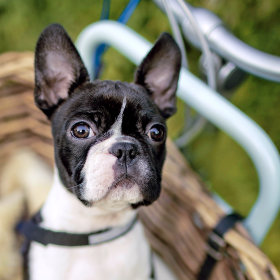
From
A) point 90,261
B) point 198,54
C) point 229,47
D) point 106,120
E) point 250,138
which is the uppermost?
point 229,47

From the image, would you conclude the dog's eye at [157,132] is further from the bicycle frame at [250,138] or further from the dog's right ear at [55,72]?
the dog's right ear at [55,72]

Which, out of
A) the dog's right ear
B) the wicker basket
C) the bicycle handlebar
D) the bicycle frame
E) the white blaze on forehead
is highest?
the bicycle handlebar

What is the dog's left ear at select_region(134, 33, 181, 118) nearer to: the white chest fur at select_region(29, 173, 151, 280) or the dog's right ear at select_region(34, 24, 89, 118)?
the dog's right ear at select_region(34, 24, 89, 118)

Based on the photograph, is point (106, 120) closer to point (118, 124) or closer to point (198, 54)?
point (118, 124)

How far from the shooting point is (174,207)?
174cm

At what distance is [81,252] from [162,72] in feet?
2.31

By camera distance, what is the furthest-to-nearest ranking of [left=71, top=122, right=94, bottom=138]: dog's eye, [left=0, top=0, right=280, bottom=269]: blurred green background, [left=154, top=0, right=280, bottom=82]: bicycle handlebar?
[left=0, top=0, right=280, bottom=269]: blurred green background, [left=154, top=0, right=280, bottom=82]: bicycle handlebar, [left=71, top=122, right=94, bottom=138]: dog's eye

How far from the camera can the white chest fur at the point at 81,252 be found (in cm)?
131

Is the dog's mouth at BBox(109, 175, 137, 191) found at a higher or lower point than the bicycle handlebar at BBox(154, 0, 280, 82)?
lower

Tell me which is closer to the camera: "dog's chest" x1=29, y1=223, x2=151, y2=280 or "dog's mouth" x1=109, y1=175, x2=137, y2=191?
"dog's mouth" x1=109, y1=175, x2=137, y2=191

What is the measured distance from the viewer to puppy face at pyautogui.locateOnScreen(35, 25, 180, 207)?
3.59 feet

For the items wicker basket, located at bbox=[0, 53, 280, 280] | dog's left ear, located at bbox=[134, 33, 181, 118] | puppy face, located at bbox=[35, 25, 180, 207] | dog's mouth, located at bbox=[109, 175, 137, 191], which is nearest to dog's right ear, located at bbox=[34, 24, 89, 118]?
puppy face, located at bbox=[35, 25, 180, 207]

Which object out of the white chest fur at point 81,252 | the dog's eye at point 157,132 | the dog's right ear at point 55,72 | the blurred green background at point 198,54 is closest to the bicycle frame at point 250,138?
the dog's eye at point 157,132

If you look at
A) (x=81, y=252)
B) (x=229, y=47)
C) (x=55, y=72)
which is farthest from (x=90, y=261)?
(x=229, y=47)
